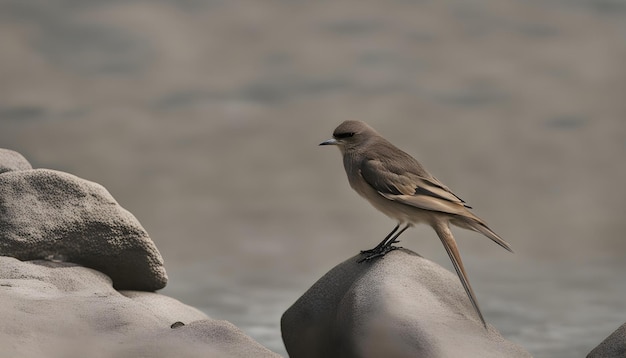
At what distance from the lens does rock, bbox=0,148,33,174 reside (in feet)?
24.6

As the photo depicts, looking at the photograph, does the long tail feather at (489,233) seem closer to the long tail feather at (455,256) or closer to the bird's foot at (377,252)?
the long tail feather at (455,256)

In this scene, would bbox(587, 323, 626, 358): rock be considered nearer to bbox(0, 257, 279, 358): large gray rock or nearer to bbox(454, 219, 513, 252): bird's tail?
bbox(454, 219, 513, 252): bird's tail

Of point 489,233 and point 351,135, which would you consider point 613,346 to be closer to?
point 489,233

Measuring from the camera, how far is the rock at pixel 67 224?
6.72 m

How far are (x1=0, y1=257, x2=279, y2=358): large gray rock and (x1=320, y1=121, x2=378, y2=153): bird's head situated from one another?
5.83 ft

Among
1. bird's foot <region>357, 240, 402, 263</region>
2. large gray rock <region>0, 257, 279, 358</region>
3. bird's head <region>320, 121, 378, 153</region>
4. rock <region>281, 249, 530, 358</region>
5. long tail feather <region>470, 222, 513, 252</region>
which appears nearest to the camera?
large gray rock <region>0, 257, 279, 358</region>

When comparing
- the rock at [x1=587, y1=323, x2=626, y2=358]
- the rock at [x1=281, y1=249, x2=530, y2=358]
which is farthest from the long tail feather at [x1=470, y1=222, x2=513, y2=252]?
the rock at [x1=587, y1=323, x2=626, y2=358]

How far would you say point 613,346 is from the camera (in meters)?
5.79

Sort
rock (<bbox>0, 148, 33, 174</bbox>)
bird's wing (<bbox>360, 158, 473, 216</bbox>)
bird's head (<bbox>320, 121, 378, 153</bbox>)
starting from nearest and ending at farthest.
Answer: bird's wing (<bbox>360, 158, 473, 216</bbox>)
bird's head (<bbox>320, 121, 378, 153</bbox>)
rock (<bbox>0, 148, 33, 174</bbox>)

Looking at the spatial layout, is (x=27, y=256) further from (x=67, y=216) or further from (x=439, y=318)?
(x=439, y=318)

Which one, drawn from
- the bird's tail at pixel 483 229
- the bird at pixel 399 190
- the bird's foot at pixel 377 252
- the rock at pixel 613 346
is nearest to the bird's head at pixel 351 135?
the bird at pixel 399 190

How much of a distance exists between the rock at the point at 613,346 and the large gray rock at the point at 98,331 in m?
2.31

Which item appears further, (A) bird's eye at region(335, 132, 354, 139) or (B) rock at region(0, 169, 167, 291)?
(B) rock at region(0, 169, 167, 291)

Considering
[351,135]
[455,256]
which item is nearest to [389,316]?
[455,256]
